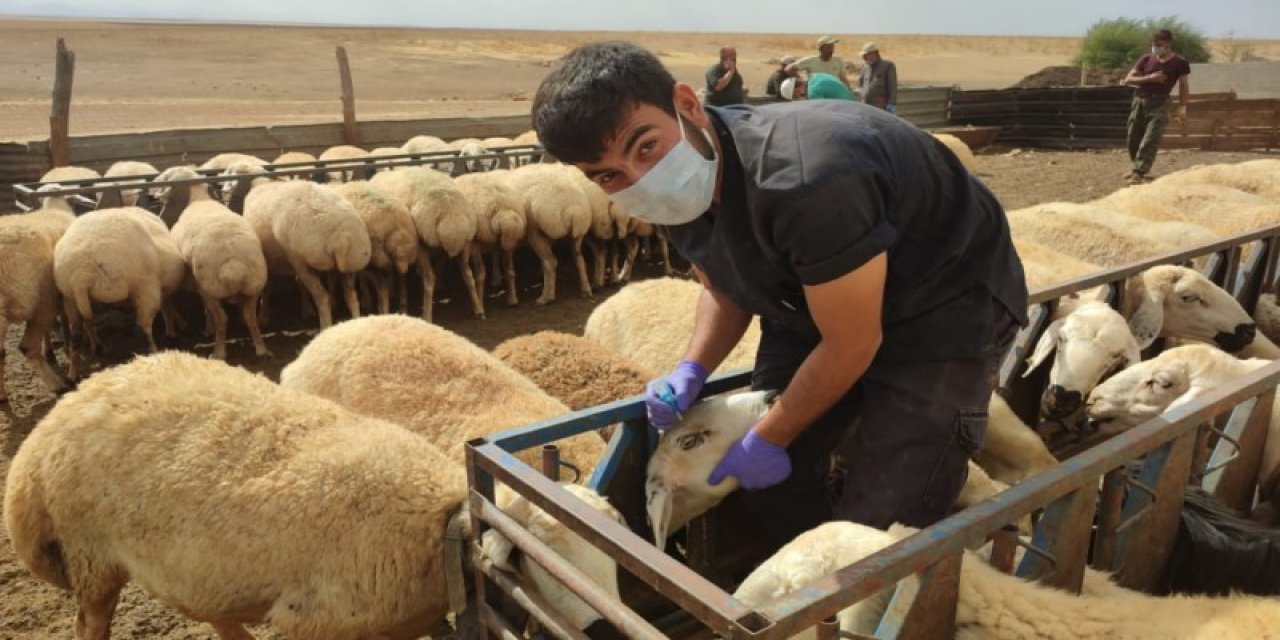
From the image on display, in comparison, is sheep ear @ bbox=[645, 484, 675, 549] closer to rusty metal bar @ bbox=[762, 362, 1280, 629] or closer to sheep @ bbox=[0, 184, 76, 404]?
rusty metal bar @ bbox=[762, 362, 1280, 629]

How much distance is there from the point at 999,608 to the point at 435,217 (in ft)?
23.2

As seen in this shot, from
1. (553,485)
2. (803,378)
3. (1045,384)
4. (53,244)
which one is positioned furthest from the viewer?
(53,244)

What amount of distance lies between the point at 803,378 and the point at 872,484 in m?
0.45

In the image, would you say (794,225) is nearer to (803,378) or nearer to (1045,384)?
(803,378)

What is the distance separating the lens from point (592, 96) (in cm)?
181

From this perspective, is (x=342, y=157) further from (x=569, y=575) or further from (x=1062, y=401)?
(x=569, y=575)

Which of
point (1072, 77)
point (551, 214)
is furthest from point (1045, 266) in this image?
point (1072, 77)

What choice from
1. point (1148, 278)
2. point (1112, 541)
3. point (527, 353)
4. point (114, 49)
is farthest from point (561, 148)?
point (114, 49)

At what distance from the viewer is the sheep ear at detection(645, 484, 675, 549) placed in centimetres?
236

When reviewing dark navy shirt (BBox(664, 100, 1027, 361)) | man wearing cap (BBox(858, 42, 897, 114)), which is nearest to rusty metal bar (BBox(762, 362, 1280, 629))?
dark navy shirt (BBox(664, 100, 1027, 361))

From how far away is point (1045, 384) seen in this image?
376cm

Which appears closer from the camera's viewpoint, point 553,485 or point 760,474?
point 553,485

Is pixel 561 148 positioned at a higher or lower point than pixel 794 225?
higher

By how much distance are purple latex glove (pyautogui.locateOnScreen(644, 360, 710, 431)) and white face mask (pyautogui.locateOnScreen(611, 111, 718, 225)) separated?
58 cm
